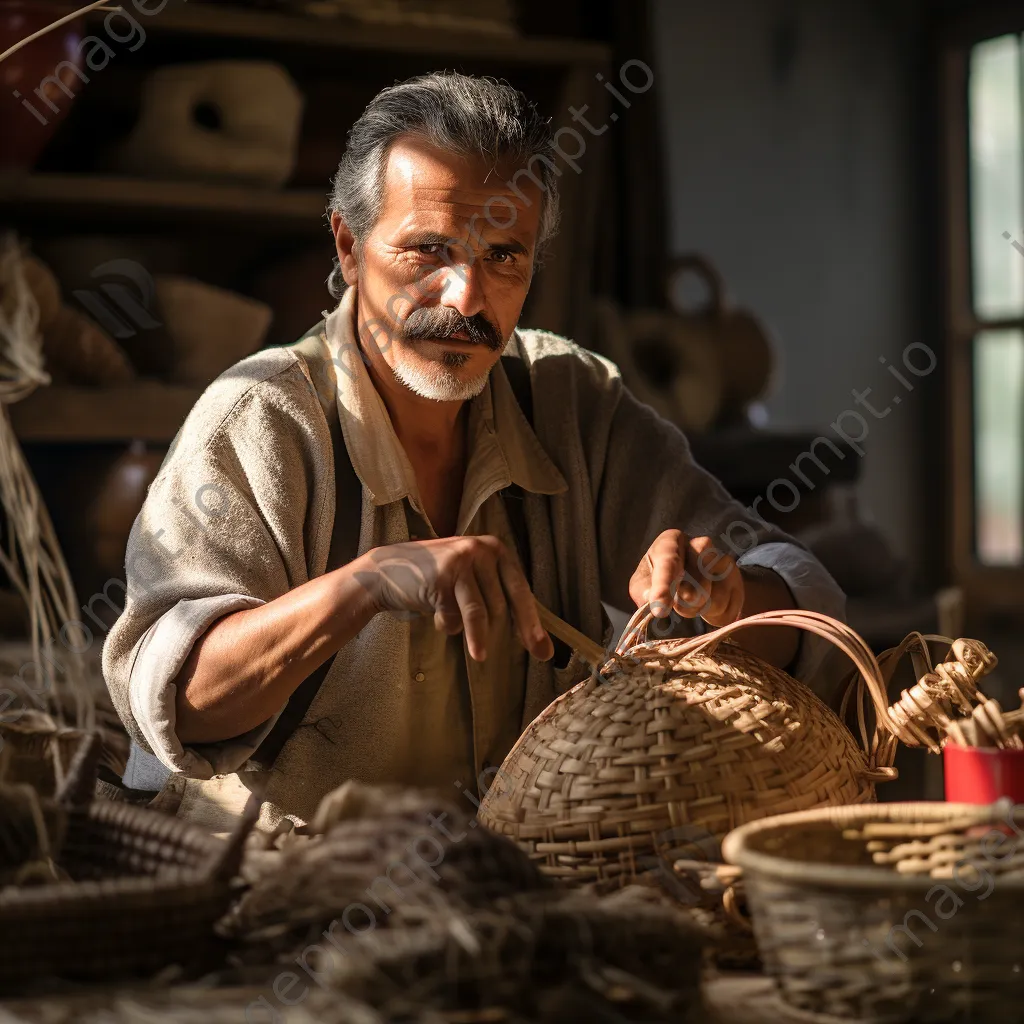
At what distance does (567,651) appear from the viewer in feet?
5.75

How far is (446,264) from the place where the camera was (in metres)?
1.69

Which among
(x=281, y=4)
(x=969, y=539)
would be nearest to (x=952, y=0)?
(x=969, y=539)

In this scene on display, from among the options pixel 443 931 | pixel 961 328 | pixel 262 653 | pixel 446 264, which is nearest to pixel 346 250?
pixel 446 264

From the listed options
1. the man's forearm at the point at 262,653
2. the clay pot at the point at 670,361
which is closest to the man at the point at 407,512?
the man's forearm at the point at 262,653

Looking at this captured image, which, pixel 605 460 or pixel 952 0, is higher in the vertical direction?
pixel 952 0

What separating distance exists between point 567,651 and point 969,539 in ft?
10.3

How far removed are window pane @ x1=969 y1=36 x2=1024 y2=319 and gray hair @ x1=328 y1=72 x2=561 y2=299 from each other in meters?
3.03

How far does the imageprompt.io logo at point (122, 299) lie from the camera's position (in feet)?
9.23

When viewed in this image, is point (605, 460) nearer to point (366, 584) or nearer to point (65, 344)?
point (366, 584)

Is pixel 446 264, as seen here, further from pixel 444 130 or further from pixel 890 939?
pixel 890 939

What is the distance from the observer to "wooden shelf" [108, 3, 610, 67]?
2822 millimetres

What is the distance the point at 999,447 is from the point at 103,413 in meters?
3.03

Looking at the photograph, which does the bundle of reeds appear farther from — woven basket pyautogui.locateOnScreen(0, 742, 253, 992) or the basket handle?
woven basket pyautogui.locateOnScreen(0, 742, 253, 992)

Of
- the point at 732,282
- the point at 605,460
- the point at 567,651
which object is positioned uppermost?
the point at 732,282
